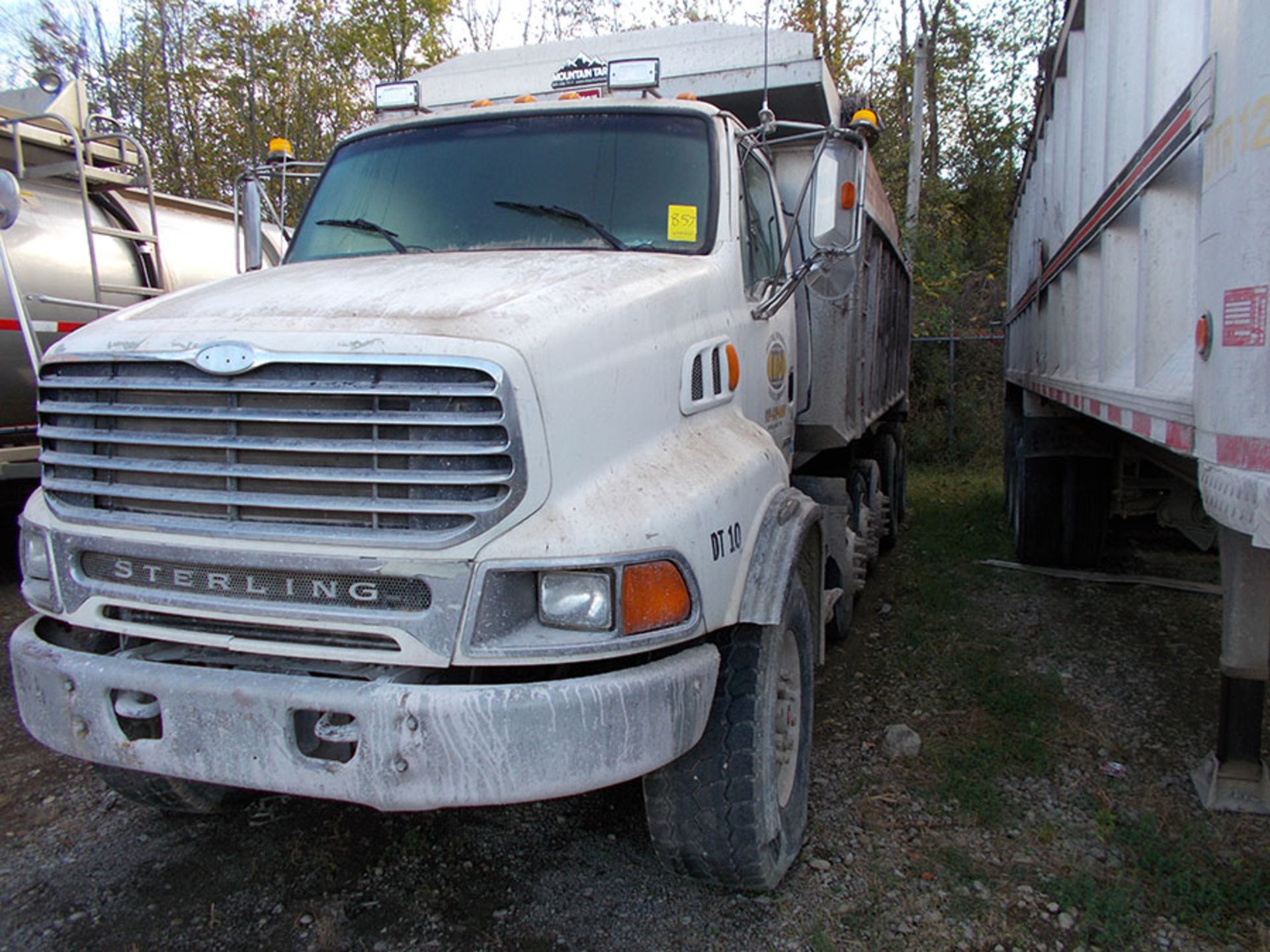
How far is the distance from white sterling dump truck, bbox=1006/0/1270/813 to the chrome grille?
1.82 m

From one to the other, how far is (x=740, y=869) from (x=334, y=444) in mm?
1707

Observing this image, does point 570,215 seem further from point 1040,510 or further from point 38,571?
point 1040,510

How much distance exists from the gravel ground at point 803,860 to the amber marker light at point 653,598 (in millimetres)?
1106

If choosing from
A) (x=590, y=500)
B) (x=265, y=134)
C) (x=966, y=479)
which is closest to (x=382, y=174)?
(x=590, y=500)

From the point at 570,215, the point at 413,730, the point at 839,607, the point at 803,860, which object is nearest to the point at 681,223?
the point at 570,215

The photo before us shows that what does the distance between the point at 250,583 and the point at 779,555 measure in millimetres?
1546

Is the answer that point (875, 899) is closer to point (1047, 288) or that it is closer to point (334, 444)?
point (334, 444)

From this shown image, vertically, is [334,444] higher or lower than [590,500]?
higher

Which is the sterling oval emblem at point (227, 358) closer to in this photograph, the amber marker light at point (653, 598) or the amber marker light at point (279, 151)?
the amber marker light at point (653, 598)

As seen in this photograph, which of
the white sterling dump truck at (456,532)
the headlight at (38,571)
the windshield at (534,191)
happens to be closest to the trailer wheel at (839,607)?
the white sterling dump truck at (456,532)

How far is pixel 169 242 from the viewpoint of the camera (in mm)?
7367

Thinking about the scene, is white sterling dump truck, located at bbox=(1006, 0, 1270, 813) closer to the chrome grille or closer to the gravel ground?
the gravel ground

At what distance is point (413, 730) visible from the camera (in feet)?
7.22

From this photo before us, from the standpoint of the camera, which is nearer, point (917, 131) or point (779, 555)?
point (779, 555)
